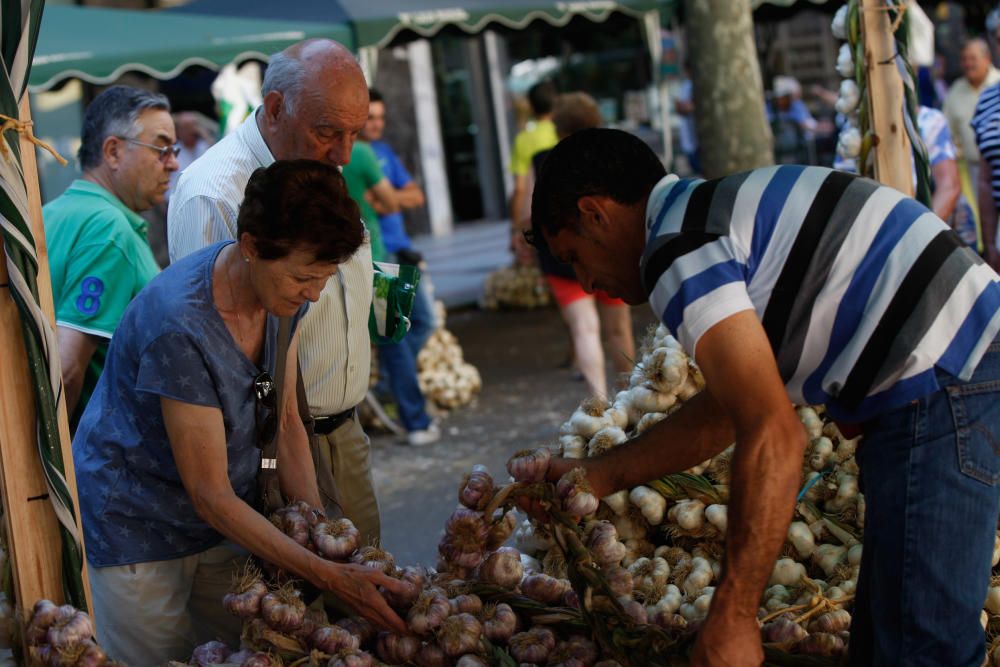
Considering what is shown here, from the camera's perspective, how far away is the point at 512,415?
293 inches

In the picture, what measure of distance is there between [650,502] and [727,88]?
16.8ft

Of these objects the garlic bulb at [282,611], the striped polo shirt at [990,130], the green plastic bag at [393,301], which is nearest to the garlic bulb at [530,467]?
the garlic bulb at [282,611]

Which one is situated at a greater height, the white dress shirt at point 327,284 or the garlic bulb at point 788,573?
the white dress shirt at point 327,284

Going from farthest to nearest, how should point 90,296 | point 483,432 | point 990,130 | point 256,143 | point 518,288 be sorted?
point 518,288 < point 483,432 < point 990,130 < point 90,296 < point 256,143

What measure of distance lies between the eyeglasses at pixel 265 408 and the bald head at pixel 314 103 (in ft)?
2.73

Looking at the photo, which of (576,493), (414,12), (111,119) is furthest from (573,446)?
(414,12)

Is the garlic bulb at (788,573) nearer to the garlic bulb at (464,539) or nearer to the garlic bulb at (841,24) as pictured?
the garlic bulb at (464,539)

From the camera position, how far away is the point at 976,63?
777 cm

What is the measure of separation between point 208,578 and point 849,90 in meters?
2.56

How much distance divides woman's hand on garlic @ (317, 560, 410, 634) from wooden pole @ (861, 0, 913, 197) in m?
2.13

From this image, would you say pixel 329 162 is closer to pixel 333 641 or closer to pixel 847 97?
pixel 333 641

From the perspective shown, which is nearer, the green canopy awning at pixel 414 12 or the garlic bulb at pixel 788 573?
the garlic bulb at pixel 788 573

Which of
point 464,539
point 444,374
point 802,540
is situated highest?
point 464,539

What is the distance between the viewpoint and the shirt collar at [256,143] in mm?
3090
